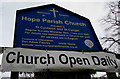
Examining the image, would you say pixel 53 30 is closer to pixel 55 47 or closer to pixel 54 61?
pixel 55 47

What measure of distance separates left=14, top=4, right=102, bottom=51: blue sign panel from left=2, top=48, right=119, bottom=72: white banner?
34 centimetres

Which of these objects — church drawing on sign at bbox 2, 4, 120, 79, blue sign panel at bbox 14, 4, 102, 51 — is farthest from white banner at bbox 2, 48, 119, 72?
blue sign panel at bbox 14, 4, 102, 51

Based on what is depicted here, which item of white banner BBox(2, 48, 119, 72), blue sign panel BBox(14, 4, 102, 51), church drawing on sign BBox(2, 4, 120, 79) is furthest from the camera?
blue sign panel BBox(14, 4, 102, 51)

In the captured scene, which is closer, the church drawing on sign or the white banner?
the white banner

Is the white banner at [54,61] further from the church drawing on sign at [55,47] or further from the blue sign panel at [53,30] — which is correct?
the blue sign panel at [53,30]

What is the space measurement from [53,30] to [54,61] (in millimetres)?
1174

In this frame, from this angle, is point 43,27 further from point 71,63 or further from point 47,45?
point 71,63

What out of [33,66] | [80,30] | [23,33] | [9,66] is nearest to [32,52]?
[33,66]

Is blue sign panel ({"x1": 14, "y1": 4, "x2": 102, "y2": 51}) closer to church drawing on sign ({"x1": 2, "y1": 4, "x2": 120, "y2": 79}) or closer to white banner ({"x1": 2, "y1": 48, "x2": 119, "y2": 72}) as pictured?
church drawing on sign ({"x1": 2, "y1": 4, "x2": 120, "y2": 79})

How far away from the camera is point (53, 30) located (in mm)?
3740

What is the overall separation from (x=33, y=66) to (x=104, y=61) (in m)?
1.65

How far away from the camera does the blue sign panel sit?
3281 millimetres

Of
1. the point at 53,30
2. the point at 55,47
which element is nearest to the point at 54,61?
the point at 55,47

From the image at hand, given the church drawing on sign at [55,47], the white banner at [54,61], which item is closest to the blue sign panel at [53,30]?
the church drawing on sign at [55,47]
